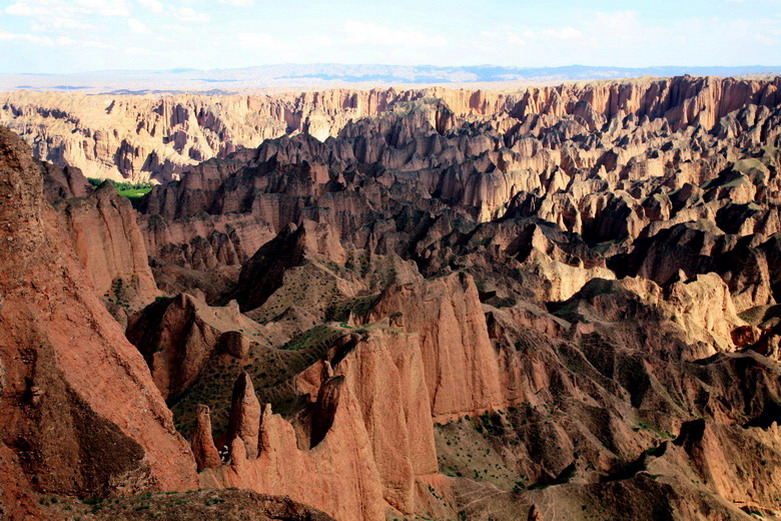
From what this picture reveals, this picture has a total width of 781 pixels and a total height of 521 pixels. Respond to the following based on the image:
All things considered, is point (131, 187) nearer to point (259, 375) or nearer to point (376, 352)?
point (259, 375)

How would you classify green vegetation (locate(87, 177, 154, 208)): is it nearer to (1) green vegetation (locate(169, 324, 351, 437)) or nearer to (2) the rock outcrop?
(1) green vegetation (locate(169, 324, 351, 437))

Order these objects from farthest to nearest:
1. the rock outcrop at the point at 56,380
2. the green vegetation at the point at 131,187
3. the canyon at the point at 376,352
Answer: the green vegetation at the point at 131,187
the canyon at the point at 376,352
the rock outcrop at the point at 56,380

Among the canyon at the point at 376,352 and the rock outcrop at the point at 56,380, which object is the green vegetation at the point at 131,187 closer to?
the canyon at the point at 376,352

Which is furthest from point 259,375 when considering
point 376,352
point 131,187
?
point 131,187

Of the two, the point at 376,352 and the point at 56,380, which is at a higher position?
the point at 56,380

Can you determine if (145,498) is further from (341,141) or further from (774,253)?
(341,141)

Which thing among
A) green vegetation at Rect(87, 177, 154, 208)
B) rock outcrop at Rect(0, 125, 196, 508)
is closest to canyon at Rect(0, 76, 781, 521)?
rock outcrop at Rect(0, 125, 196, 508)

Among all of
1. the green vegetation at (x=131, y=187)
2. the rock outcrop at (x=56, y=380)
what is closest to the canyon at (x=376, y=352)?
the rock outcrop at (x=56, y=380)

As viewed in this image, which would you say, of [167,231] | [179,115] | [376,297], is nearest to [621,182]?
[167,231]

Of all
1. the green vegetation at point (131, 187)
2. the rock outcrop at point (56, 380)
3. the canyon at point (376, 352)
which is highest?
the rock outcrop at point (56, 380)
